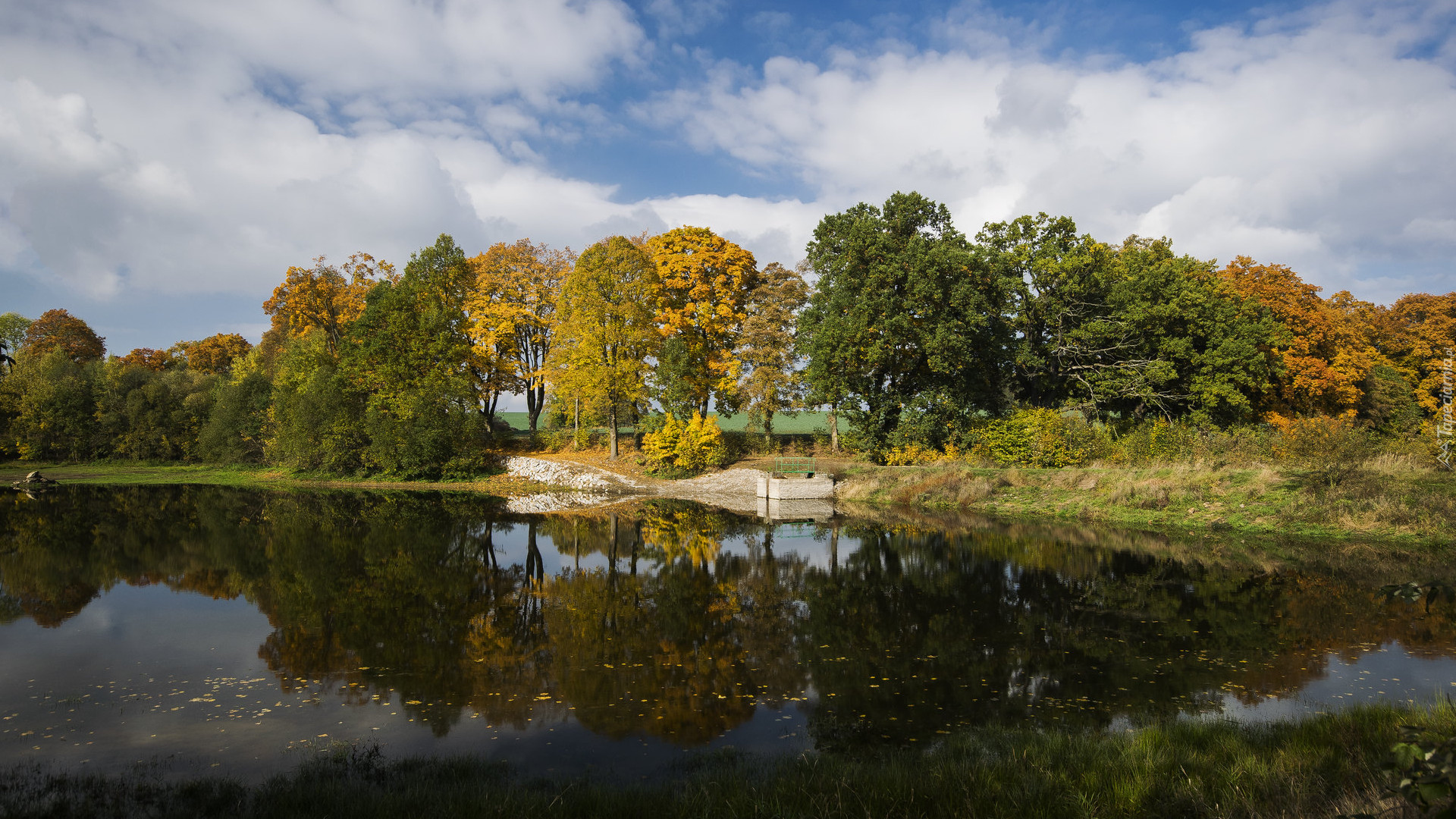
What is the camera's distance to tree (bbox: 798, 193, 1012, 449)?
32312 millimetres

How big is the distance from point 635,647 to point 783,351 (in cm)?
2765

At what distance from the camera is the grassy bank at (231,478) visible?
3678cm

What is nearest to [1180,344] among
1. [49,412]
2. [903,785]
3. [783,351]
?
[783,351]

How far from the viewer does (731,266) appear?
39.1 metres

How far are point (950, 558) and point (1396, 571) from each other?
30.2ft

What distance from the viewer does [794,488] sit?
3133cm

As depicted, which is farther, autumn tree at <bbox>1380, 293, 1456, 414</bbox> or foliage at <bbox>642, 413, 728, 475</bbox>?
autumn tree at <bbox>1380, 293, 1456, 414</bbox>

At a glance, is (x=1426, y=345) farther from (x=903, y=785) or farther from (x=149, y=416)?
(x=149, y=416)

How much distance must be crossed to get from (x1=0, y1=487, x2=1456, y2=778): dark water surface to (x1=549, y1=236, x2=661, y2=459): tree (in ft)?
58.6

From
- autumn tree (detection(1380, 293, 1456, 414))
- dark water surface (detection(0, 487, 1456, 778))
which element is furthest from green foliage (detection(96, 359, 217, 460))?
autumn tree (detection(1380, 293, 1456, 414))

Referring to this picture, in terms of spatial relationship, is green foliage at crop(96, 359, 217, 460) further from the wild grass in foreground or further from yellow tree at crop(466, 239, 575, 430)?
the wild grass in foreground

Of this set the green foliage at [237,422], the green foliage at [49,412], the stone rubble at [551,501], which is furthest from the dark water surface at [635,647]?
the green foliage at [49,412]

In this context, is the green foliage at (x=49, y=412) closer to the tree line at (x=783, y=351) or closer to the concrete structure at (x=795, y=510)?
the tree line at (x=783, y=351)

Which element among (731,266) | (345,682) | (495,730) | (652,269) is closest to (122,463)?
(652,269)
